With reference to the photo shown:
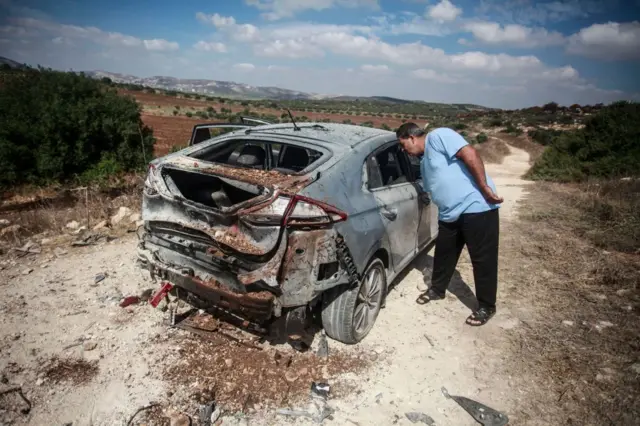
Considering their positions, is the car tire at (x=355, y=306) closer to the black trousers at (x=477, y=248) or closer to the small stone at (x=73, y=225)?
the black trousers at (x=477, y=248)

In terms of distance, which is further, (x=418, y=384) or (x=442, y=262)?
(x=442, y=262)

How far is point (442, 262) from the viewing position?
3646mm

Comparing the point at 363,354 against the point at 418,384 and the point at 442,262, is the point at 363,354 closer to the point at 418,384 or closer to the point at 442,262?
the point at 418,384

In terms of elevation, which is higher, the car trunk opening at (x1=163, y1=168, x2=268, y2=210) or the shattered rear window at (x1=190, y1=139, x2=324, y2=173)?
the shattered rear window at (x1=190, y1=139, x2=324, y2=173)

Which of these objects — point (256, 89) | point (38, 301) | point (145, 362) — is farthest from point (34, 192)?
point (256, 89)

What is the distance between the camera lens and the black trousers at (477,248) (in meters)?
3.21

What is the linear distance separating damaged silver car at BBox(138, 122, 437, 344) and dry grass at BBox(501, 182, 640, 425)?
143cm

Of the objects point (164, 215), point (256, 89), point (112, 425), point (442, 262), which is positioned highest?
point (256, 89)

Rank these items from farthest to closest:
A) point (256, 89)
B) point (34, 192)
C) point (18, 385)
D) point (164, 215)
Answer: point (256, 89), point (34, 192), point (164, 215), point (18, 385)

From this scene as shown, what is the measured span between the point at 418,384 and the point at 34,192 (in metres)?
9.81

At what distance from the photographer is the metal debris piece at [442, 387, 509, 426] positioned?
2412 mm

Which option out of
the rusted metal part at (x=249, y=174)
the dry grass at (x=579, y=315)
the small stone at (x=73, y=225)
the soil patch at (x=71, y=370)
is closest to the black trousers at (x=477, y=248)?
the dry grass at (x=579, y=315)

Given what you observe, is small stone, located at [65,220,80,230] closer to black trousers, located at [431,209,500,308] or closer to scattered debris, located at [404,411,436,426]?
black trousers, located at [431,209,500,308]

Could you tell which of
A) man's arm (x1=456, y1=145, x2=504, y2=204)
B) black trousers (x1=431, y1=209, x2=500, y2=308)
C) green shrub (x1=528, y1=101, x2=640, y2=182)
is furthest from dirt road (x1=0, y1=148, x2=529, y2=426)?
green shrub (x1=528, y1=101, x2=640, y2=182)
